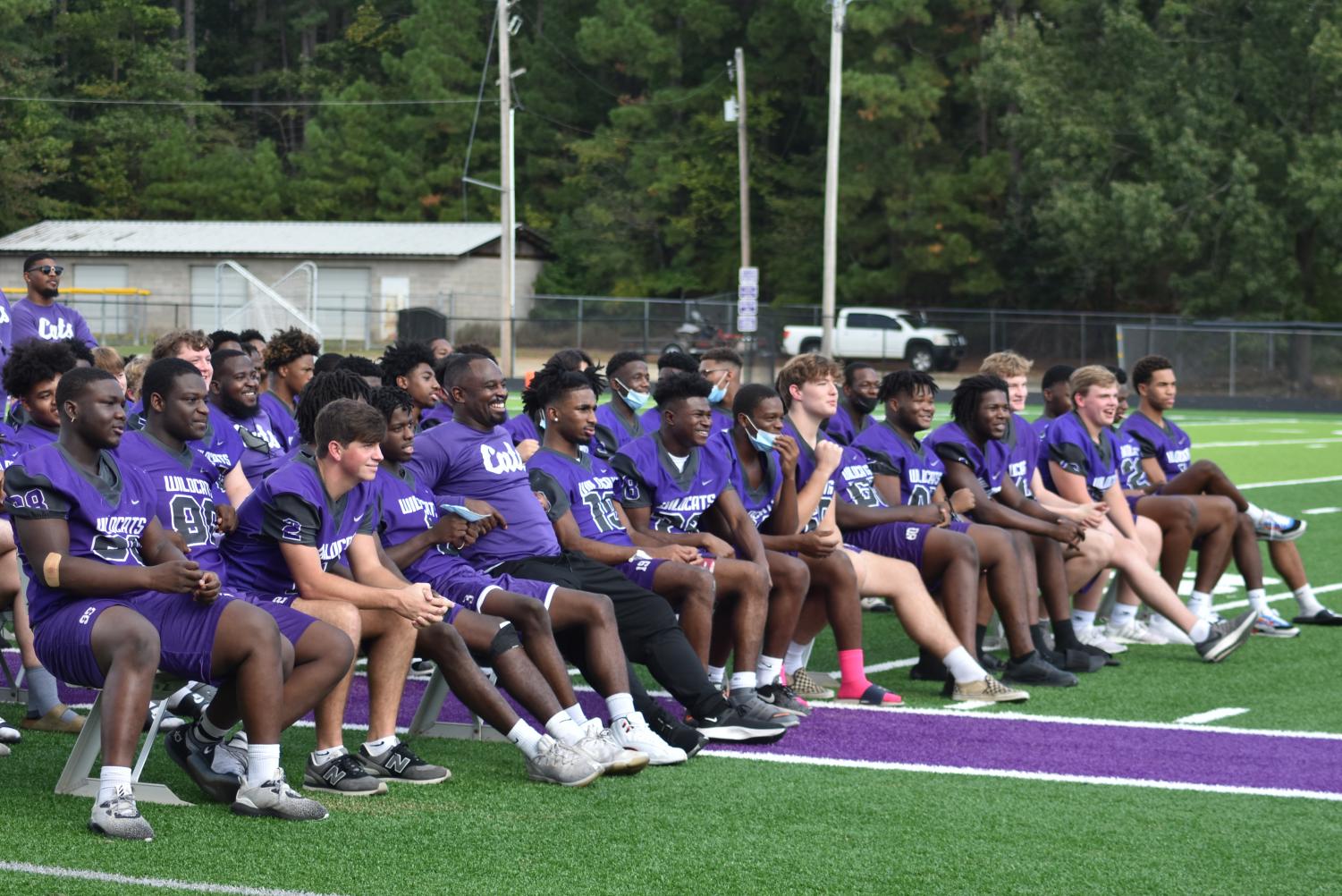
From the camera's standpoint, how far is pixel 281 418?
9.20m

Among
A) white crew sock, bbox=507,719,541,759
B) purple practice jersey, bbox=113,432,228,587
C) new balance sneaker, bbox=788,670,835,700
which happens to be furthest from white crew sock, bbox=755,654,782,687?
purple practice jersey, bbox=113,432,228,587

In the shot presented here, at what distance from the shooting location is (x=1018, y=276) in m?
46.2

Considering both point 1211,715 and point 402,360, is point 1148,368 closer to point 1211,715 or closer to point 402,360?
point 1211,715

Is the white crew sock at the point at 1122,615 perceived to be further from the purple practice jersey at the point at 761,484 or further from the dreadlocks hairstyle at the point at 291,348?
the dreadlocks hairstyle at the point at 291,348

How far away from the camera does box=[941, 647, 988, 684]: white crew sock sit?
811 cm

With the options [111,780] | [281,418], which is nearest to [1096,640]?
[281,418]

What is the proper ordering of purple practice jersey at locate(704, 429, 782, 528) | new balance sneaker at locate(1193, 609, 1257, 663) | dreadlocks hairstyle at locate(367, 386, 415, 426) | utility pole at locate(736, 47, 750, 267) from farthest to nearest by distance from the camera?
utility pole at locate(736, 47, 750, 267) → new balance sneaker at locate(1193, 609, 1257, 663) → purple practice jersey at locate(704, 429, 782, 528) → dreadlocks hairstyle at locate(367, 386, 415, 426)

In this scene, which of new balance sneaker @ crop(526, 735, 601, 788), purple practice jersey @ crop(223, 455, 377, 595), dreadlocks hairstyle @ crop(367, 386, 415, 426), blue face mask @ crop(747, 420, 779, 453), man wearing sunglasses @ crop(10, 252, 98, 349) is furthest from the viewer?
man wearing sunglasses @ crop(10, 252, 98, 349)

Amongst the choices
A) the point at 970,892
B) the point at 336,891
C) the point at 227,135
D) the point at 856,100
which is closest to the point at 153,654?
the point at 336,891

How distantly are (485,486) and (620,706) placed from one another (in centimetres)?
110

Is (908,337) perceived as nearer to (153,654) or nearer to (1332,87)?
(1332,87)

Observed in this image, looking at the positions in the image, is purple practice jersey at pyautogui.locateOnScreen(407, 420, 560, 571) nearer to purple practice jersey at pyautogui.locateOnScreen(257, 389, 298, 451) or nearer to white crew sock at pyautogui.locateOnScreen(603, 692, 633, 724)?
white crew sock at pyautogui.locateOnScreen(603, 692, 633, 724)

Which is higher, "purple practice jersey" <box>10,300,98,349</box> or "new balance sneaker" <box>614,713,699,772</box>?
"purple practice jersey" <box>10,300,98,349</box>

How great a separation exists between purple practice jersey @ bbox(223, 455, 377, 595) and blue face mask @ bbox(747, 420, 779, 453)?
216cm
